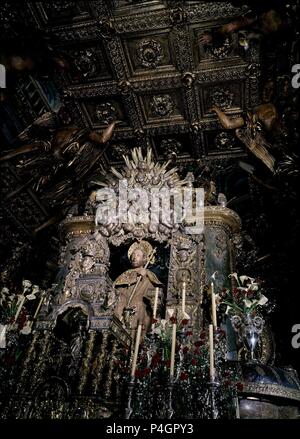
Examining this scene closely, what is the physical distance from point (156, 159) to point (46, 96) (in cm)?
340

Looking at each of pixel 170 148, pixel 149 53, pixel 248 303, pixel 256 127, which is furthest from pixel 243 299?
pixel 149 53

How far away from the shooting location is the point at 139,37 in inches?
286

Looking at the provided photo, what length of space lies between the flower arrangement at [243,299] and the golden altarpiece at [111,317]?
0.32 m

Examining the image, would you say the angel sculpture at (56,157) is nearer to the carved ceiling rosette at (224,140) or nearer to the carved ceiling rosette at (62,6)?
the carved ceiling rosette at (62,6)

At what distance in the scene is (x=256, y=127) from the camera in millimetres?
8023

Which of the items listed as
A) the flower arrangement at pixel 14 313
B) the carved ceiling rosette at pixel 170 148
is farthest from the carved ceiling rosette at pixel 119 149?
the flower arrangement at pixel 14 313

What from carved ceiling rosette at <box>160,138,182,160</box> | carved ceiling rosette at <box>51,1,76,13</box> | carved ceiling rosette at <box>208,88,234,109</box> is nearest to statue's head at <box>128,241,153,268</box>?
carved ceiling rosette at <box>160,138,182,160</box>

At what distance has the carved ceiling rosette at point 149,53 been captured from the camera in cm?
737

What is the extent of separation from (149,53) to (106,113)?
6.62ft

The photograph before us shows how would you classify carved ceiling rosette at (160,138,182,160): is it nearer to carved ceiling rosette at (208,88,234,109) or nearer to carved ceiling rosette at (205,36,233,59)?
carved ceiling rosette at (208,88,234,109)

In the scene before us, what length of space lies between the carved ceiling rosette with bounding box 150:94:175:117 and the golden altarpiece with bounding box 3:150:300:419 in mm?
1232

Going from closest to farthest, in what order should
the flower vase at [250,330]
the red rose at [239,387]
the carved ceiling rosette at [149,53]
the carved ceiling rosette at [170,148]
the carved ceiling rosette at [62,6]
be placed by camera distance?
the red rose at [239,387] → the flower vase at [250,330] → the carved ceiling rosette at [62,6] → the carved ceiling rosette at [149,53] → the carved ceiling rosette at [170,148]

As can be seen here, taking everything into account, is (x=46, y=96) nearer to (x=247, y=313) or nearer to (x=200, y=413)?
(x=247, y=313)

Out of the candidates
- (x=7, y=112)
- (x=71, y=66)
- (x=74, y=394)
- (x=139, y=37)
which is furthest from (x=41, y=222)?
(x=74, y=394)
